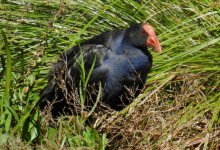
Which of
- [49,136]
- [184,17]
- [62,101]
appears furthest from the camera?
[184,17]

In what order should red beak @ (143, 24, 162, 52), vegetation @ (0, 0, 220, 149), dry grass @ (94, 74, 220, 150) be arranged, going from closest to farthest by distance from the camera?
vegetation @ (0, 0, 220, 149)
dry grass @ (94, 74, 220, 150)
red beak @ (143, 24, 162, 52)

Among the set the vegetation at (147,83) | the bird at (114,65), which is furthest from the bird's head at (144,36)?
the vegetation at (147,83)

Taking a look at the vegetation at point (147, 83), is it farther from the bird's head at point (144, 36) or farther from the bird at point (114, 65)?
the bird's head at point (144, 36)

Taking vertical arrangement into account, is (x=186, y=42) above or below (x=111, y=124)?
above

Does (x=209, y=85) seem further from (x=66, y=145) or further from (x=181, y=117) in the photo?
(x=66, y=145)

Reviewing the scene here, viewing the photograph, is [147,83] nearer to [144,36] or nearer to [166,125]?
[144,36]

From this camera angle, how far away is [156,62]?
196 inches

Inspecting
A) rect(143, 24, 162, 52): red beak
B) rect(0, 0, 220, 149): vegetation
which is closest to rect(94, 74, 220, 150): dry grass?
rect(0, 0, 220, 149): vegetation

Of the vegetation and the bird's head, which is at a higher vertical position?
the bird's head

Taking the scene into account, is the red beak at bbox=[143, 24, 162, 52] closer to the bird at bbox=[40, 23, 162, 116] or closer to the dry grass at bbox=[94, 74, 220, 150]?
the bird at bbox=[40, 23, 162, 116]

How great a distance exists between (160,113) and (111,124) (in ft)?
1.09

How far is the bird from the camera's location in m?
4.60

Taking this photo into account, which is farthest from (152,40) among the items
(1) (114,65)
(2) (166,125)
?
(2) (166,125)

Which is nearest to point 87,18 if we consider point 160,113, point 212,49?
point 212,49
